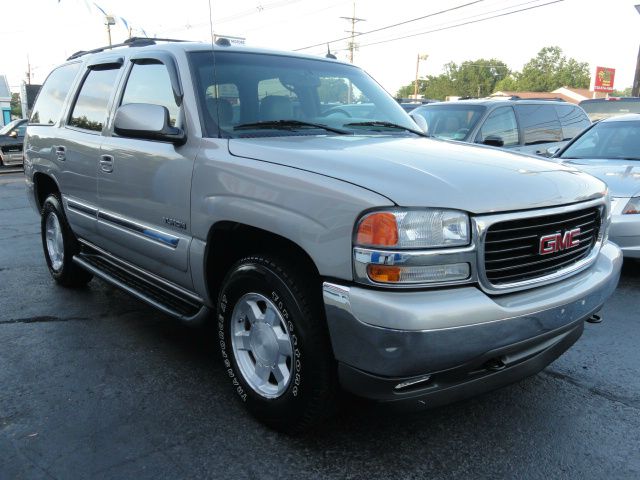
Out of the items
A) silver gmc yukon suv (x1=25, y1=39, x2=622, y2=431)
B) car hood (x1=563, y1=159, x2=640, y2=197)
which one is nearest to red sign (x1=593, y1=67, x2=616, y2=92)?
car hood (x1=563, y1=159, x2=640, y2=197)

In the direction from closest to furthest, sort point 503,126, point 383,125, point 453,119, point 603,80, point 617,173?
point 383,125 → point 617,173 → point 503,126 → point 453,119 → point 603,80

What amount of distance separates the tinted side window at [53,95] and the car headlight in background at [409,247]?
11.9 ft

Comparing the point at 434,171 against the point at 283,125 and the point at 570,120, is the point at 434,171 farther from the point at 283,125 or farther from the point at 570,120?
the point at 570,120

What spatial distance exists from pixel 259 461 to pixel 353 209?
1244 mm

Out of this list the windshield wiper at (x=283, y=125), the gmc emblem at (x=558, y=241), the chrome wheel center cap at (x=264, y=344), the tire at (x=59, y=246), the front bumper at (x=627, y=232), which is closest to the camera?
the gmc emblem at (x=558, y=241)

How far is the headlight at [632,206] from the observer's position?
511 cm

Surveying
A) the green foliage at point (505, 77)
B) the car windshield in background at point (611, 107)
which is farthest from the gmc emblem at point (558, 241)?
the green foliage at point (505, 77)

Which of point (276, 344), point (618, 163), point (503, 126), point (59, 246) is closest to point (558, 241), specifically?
point (276, 344)

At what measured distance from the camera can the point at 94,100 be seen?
4.27m

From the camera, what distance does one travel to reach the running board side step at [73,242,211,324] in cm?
328

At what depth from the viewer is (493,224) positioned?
2.27 metres

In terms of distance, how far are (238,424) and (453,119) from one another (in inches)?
247

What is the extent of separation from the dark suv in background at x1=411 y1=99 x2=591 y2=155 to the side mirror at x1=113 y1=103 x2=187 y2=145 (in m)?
4.95

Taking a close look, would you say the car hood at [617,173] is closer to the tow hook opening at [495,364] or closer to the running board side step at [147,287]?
the tow hook opening at [495,364]
